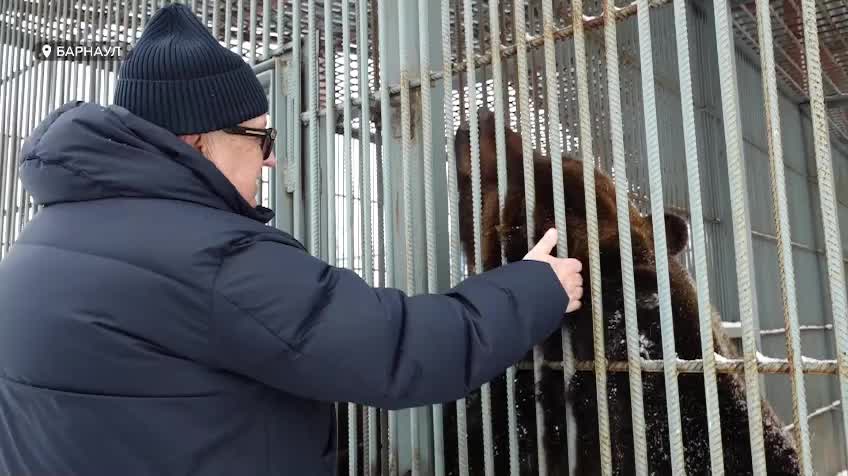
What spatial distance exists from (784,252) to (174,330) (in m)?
1.18

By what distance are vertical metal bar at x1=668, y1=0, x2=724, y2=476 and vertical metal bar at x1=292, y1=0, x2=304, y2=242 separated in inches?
53.7

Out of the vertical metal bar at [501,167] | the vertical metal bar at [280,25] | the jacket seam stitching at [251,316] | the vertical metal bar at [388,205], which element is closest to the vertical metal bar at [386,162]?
the vertical metal bar at [388,205]

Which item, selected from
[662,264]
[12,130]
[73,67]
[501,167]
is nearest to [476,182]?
[501,167]

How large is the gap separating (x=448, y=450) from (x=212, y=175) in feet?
3.88

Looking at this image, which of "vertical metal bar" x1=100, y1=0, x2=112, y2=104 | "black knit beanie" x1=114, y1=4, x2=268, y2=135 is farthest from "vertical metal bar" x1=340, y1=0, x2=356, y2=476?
"vertical metal bar" x1=100, y1=0, x2=112, y2=104

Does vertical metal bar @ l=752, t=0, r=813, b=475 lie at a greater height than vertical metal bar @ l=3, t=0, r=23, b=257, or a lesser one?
lesser

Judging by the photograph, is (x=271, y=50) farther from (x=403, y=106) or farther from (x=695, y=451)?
(x=695, y=451)

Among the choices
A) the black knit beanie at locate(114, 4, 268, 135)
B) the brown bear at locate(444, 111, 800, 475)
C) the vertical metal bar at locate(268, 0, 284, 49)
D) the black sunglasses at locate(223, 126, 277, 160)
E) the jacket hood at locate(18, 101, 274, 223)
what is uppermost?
the vertical metal bar at locate(268, 0, 284, 49)

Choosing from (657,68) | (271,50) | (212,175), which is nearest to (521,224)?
(212,175)

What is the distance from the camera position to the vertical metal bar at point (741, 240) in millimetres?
1384

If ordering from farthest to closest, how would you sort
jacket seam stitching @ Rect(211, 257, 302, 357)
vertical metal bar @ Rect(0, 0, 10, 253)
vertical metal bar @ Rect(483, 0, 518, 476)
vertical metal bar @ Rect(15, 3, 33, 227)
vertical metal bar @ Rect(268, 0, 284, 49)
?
vertical metal bar @ Rect(0, 0, 10, 253) < vertical metal bar @ Rect(15, 3, 33, 227) < vertical metal bar @ Rect(268, 0, 284, 49) < vertical metal bar @ Rect(483, 0, 518, 476) < jacket seam stitching @ Rect(211, 257, 302, 357)

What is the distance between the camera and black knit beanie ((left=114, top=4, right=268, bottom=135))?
131 centimetres

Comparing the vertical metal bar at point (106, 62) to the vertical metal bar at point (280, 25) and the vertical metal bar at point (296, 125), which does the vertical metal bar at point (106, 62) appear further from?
the vertical metal bar at point (296, 125)

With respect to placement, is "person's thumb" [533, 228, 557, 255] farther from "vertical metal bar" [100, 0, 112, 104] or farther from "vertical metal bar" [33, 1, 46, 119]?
"vertical metal bar" [33, 1, 46, 119]
